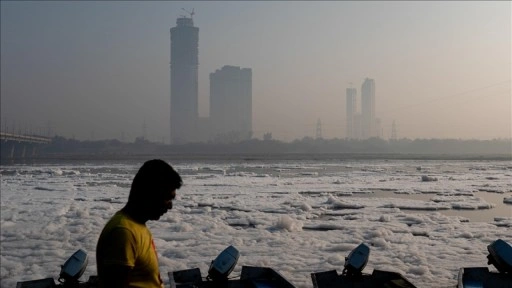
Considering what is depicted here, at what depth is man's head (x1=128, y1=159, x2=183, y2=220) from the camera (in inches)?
128

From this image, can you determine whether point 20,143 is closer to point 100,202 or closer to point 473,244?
point 100,202

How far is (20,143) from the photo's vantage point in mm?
137125

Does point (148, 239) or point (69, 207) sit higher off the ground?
point (148, 239)

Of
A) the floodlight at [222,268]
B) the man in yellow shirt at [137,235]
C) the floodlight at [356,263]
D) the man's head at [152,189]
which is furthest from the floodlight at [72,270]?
the man's head at [152,189]

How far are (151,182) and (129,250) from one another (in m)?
0.45

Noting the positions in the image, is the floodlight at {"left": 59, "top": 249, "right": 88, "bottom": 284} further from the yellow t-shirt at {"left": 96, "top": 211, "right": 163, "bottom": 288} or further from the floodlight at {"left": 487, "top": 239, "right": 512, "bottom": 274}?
the floodlight at {"left": 487, "top": 239, "right": 512, "bottom": 274}

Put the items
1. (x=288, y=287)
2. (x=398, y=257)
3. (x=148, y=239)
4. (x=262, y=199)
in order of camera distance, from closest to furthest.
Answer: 1. (x=148, y=239)
2. (x=288, y=287)
3. (x=398, y=257)
4. (x=262, y=199)

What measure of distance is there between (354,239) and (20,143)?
13844 cm

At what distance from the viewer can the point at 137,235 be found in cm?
309

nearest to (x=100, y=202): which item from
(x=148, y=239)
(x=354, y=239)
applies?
(x=354, y=239)

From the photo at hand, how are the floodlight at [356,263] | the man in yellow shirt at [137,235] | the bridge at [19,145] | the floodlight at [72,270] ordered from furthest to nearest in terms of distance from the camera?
1. the bridge at [19,145]
2. the floodlight at [356,263]
3. the floodlight at [72,270]
4. the man in yellow shirt at [137,235]

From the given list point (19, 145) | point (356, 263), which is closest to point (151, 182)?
point (356, 263)

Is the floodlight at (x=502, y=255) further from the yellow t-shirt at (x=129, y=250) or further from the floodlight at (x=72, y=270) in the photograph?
the yellow t-shirt at (x=129, y=250)

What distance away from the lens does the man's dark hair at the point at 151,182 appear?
10.7 feet
